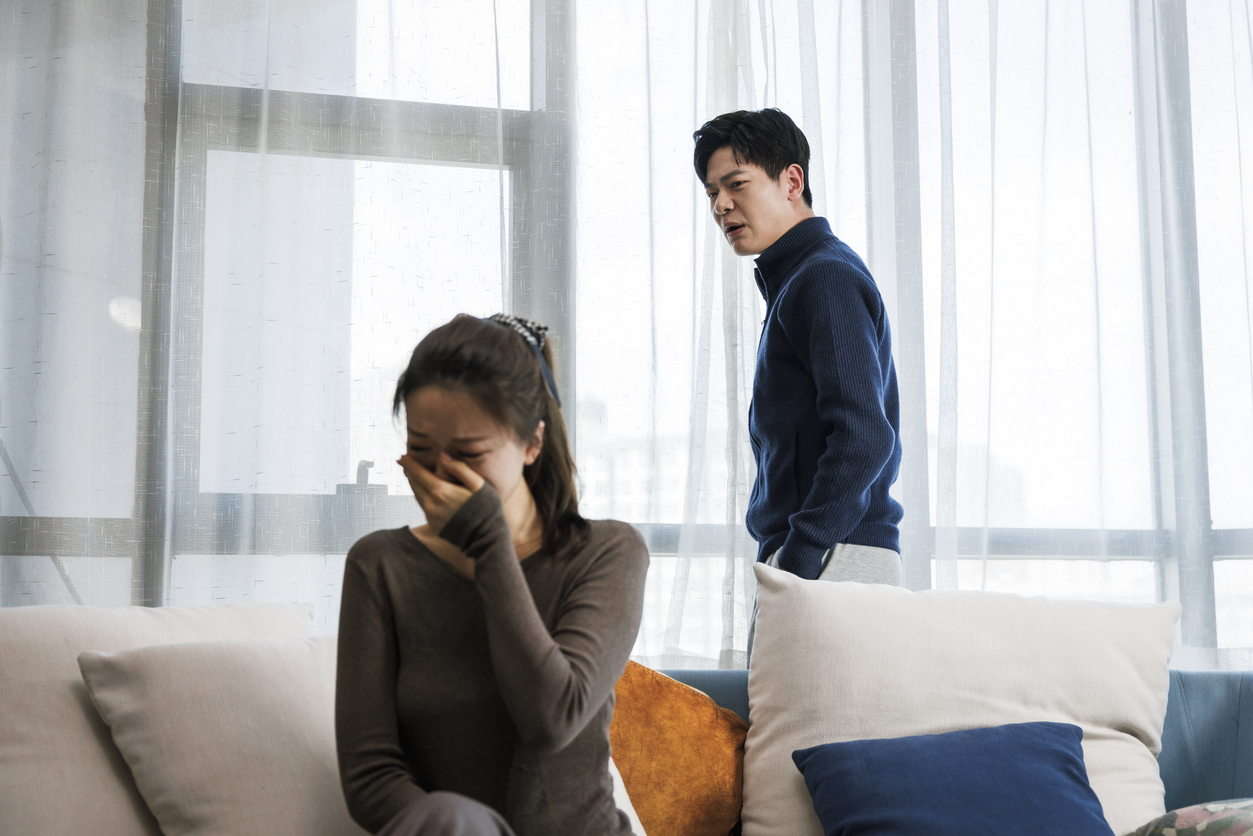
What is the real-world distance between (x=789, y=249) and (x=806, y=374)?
244 millimetres

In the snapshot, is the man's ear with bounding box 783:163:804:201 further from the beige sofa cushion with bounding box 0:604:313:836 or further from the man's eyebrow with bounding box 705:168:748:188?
the beige sofa cushion with bounding box 0:604:313:836

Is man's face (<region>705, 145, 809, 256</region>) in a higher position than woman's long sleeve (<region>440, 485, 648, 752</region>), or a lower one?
higher

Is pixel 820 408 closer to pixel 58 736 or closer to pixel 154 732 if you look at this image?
pixel 154 732

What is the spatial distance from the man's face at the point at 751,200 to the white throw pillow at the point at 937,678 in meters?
0.62

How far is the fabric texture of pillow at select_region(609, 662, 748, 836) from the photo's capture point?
4.72 feet

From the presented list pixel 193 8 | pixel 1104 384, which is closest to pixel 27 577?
pixel 193 8

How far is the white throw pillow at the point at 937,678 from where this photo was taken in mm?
1407

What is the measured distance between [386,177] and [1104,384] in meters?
1.78

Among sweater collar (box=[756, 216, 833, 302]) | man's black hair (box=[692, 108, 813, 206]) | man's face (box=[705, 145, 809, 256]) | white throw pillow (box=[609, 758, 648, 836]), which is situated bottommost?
white throw pillow (box=[609, 758, 648, 836])

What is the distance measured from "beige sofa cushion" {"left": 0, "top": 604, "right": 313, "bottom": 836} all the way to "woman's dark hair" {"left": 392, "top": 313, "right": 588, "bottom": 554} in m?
0.71

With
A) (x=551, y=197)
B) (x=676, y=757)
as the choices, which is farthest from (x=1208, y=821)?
(x=551, y=197)

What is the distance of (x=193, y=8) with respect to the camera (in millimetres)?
2146

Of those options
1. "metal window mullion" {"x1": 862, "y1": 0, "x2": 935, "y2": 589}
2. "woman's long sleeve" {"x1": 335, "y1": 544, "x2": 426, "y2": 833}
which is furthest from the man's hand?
"metal window mullion" {"x1": 862, "y1": 0, "x2": 935, "y2": 589}

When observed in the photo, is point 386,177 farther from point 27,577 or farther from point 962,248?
point 962,248
